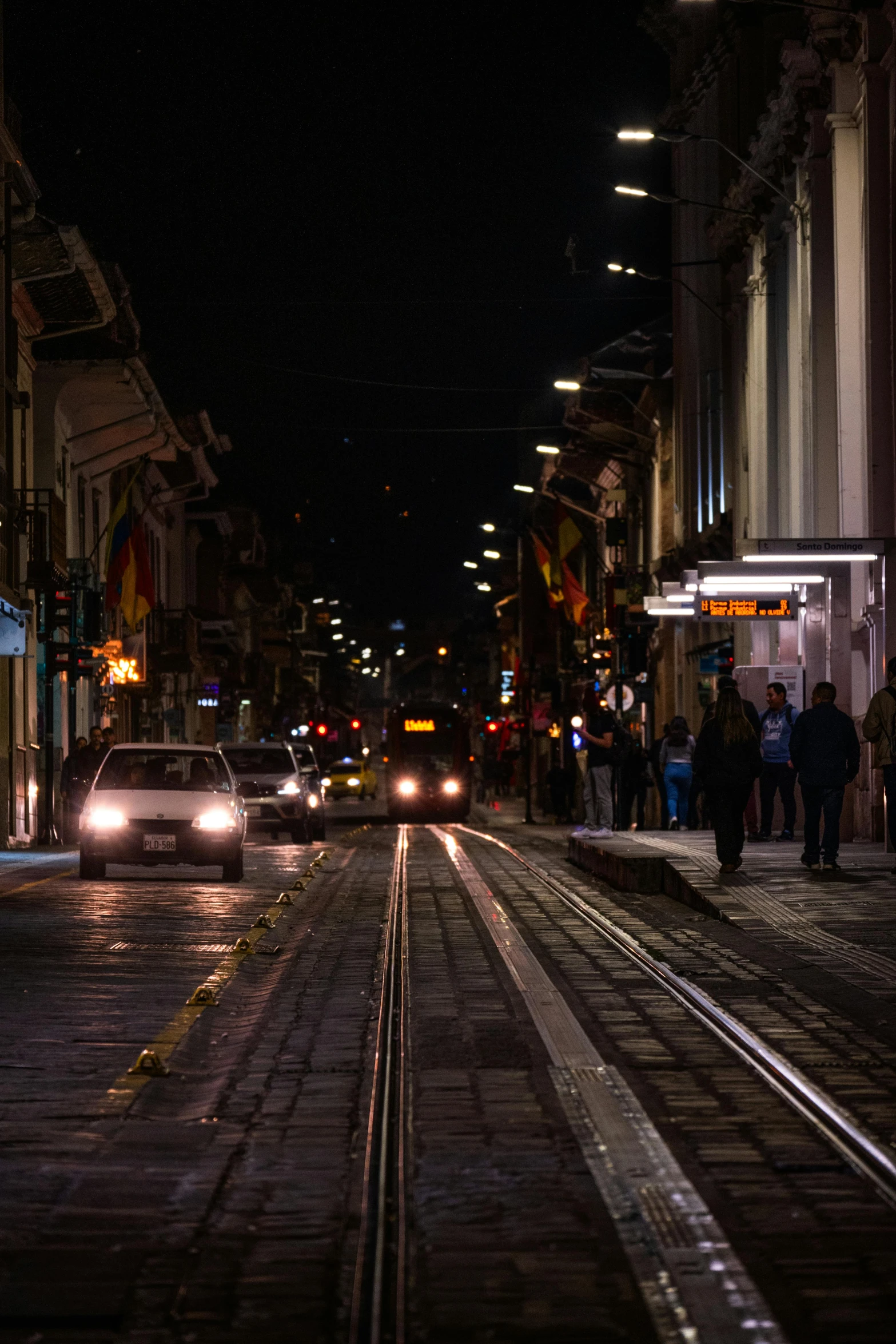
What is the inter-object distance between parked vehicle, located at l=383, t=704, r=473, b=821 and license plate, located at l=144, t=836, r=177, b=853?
3447 centimetres

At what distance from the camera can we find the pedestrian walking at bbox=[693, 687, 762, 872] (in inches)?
806

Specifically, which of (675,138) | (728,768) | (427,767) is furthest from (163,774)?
(427,767)

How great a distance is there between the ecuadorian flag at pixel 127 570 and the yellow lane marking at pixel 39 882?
1747 centimetres

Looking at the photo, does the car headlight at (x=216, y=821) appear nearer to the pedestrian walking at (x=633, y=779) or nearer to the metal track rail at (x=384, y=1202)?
the metal track rail at (x=384, y=1202)

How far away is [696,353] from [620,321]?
1502 inches

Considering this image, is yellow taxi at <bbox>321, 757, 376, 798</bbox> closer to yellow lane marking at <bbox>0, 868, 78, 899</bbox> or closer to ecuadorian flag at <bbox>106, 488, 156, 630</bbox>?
ecuadorian flag at <bbox>106, 488, 156, 630</bbox>

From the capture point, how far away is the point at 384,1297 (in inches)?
213

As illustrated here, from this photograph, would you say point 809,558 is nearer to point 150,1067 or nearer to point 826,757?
point 826,757

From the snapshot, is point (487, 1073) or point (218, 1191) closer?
point (218, 1191)

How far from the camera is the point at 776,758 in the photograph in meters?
25.8

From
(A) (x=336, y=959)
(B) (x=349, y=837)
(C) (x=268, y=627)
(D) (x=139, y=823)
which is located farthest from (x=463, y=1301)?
(C) (x=268, y=627)

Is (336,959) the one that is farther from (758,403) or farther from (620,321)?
(620,321)

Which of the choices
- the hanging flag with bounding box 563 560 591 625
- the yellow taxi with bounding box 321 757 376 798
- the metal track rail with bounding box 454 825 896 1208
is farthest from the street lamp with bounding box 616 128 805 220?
the yellow taxi with bounding box 321 757 376 798

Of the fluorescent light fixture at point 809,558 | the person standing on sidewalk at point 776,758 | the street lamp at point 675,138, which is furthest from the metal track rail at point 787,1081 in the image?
the street lamp at point 675,138
